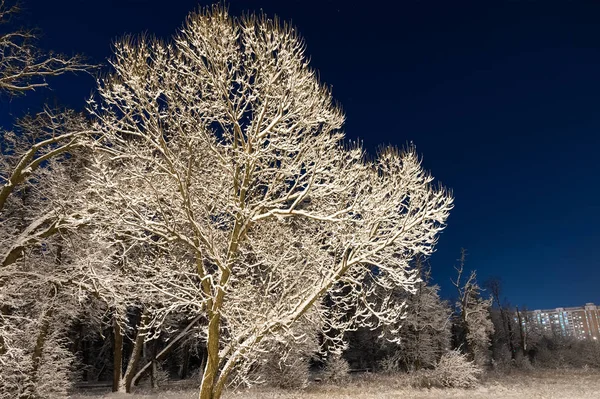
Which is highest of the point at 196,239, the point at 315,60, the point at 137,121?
the point at 315,60

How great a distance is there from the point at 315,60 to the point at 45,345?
42.2ft

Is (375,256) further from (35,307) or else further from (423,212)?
(35,307)

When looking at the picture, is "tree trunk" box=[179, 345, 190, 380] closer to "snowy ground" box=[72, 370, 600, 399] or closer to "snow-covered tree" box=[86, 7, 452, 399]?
"snowy ground" box=[72, 370, 600, 399]

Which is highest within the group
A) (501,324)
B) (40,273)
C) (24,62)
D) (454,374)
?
(24,62)

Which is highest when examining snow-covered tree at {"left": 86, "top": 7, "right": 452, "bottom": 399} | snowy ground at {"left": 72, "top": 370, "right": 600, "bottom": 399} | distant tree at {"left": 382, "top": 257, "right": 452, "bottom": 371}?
snow-covered tree at {"left": 86, "top": 7, "right": 452, "bottom": 399}

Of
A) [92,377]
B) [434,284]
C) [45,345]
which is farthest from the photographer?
[92,377]

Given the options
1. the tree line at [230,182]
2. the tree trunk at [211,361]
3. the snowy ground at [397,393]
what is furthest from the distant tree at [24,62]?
the snowy ground at [397,393]

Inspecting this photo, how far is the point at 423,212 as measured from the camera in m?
7.89

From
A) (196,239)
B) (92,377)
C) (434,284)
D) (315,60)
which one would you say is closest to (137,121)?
(196,239)

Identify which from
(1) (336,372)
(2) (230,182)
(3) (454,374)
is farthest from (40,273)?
(3) (454,374)

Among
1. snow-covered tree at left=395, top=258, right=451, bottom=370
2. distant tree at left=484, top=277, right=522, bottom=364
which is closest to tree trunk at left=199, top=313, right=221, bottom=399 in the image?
snow-covered tree at left=395, top=258, right=451, bottom=370

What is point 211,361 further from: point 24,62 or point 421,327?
point 421,327

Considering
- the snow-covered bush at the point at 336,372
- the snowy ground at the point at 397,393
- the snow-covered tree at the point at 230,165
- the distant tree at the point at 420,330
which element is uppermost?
the snow-covered tree at the point at 230,165

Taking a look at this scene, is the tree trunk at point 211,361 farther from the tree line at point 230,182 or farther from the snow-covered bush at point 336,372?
the snow-covered bush at point 336,372
